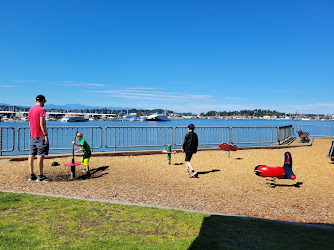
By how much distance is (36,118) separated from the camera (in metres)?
7.86

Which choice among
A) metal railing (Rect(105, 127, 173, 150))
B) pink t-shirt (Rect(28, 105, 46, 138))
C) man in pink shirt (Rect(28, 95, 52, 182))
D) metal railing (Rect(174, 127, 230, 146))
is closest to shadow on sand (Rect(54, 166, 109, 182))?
man in pink shirt (Rect(28, 95, 52, 182))

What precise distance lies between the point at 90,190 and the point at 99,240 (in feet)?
11.7

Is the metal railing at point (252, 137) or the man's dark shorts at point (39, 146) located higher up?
the man's dark shorts at point (39, 146)

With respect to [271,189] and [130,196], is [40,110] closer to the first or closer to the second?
[130,196]

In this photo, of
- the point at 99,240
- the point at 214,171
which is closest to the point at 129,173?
the point at 214,171

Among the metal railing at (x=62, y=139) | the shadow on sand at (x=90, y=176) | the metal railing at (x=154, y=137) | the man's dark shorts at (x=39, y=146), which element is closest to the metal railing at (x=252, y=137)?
the metal railing at (x=154, y=137)

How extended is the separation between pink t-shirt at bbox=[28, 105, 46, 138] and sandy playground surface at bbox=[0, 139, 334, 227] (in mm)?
1423

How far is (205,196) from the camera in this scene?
23.0ft

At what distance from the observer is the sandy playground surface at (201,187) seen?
20.3 ft

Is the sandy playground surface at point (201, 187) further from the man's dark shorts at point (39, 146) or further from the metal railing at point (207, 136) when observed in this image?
the metal railing at point (207, 136)

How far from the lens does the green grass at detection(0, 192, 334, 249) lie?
3.87m

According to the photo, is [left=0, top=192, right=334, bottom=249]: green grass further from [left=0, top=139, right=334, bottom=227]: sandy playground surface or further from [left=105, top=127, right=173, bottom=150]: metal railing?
[left=105, top=127, right=173, bottom=150]: metal railing

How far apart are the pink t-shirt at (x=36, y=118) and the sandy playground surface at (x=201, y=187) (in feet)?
4.67

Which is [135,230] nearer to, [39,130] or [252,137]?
[39,130]
